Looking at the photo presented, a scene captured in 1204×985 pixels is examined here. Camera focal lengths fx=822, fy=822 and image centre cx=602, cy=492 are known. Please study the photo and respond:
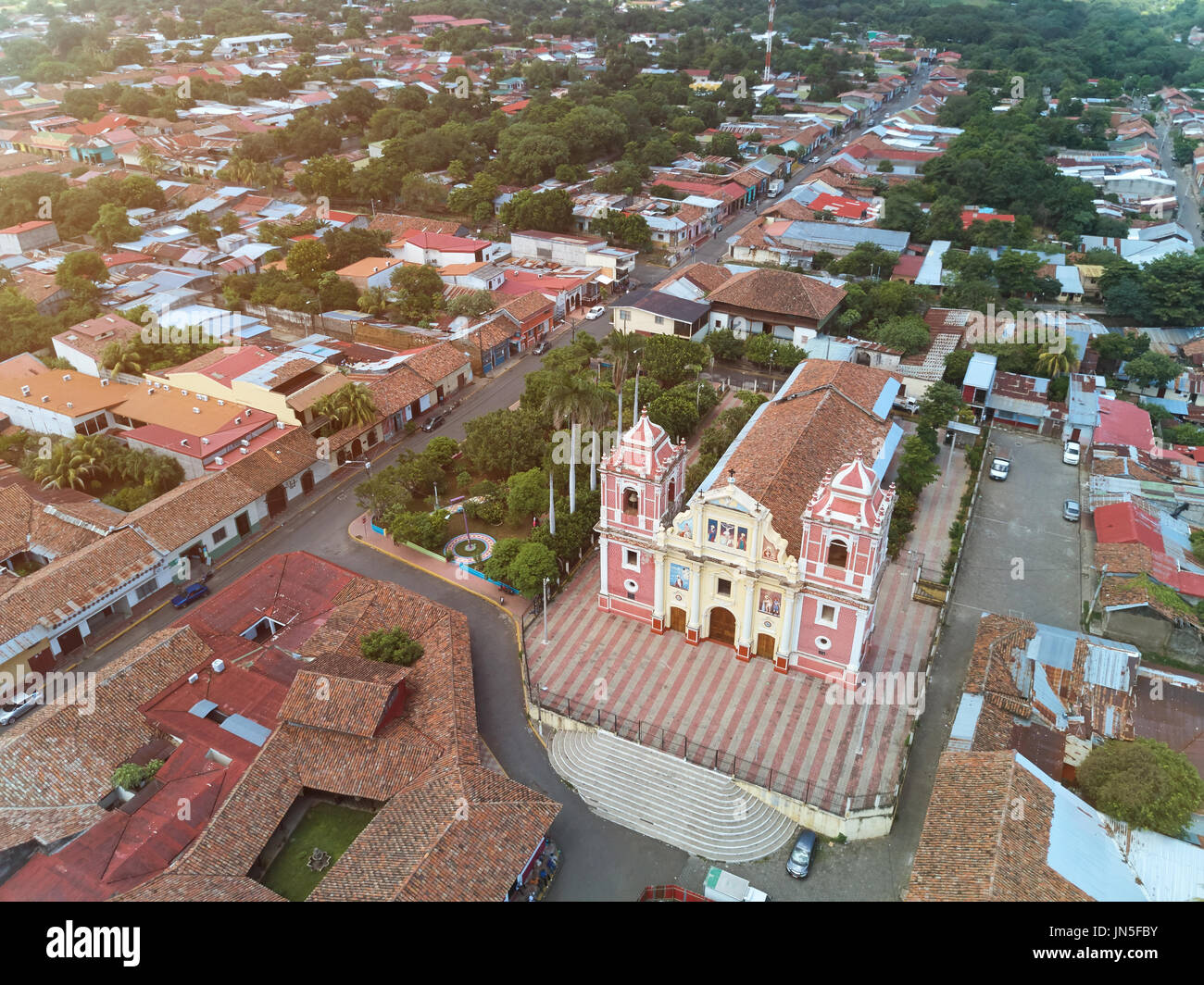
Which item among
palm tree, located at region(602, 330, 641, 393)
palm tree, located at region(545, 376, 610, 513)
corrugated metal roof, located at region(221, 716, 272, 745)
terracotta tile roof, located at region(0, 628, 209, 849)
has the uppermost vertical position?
palm tree, located at region(545, 376, 610, 513)

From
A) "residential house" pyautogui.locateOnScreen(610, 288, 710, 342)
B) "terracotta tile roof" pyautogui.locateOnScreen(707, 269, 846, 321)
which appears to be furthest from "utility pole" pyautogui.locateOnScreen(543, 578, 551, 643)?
"terracotta tile roof" pyautogui.locateOnScreen(707, 269, 846, 321)

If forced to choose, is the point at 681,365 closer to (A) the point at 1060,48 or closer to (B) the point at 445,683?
(B) the point at 445,683

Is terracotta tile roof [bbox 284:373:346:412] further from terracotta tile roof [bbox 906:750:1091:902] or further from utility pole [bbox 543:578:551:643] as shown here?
terracotta tile roof [bbox 906:750:1091:902]

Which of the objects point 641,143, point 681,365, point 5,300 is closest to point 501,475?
point 681,365

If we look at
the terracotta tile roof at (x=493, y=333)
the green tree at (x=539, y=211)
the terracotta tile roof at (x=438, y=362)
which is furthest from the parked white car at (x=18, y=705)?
the green tree at (x=539, y=211)

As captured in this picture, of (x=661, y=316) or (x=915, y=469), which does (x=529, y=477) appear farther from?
(x=661, y=316)

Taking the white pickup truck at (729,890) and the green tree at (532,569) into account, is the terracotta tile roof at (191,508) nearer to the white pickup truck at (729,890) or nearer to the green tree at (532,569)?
the green tree at (532,569)
